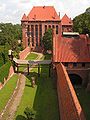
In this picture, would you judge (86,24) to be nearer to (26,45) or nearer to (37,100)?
(26,45)

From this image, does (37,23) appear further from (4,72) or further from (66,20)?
(4,72)

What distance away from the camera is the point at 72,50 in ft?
169

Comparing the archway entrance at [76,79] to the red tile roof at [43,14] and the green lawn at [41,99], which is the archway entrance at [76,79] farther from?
the red tile roof at [43,14]

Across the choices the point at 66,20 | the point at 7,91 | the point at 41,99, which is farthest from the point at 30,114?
the point at 66,20

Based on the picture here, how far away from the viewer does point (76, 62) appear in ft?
162

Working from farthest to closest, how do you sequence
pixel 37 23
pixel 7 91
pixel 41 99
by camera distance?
pixel 37 23 → pixel 7 91 → pixel 41 99

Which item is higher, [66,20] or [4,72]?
[66,20]

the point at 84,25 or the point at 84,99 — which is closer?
the point at 84,99

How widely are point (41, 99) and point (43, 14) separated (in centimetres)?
7937

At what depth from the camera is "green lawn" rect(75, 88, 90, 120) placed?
34581mm

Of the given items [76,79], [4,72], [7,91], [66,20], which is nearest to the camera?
[7,91]

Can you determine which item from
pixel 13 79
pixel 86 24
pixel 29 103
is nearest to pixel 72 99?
pixel 29 103

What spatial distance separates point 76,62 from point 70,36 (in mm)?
7117

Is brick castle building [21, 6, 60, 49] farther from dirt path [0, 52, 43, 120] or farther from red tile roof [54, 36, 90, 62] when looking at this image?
dirt path [0, 52, 43, 120]
